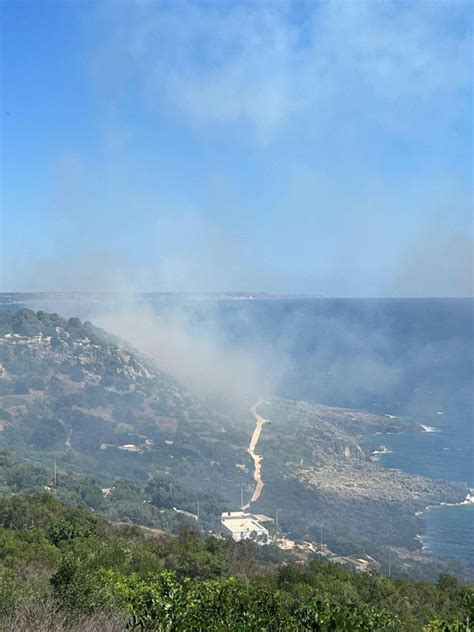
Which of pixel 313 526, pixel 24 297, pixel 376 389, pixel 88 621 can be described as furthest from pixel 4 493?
pixel 24 297

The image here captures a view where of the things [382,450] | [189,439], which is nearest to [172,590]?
[189,439]

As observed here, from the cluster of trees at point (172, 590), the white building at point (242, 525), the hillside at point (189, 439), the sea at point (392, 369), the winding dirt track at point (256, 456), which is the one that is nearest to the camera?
the cluster of trees at point (172, 590)

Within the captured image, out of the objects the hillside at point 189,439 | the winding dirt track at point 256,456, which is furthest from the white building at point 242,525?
the winding dirt track at point 256,456

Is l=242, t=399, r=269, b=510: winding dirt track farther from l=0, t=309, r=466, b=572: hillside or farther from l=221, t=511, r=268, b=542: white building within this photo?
l=221, t=511, r=268, b=542: white building

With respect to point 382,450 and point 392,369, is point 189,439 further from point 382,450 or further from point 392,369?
point 392,369

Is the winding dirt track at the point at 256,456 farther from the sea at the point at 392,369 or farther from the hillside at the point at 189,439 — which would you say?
the sea at the point at 392,369

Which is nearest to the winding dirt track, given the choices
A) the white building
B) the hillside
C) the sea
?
the hillside

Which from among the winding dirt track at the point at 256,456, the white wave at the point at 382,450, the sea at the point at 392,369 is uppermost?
the sea at the point at 392,369
